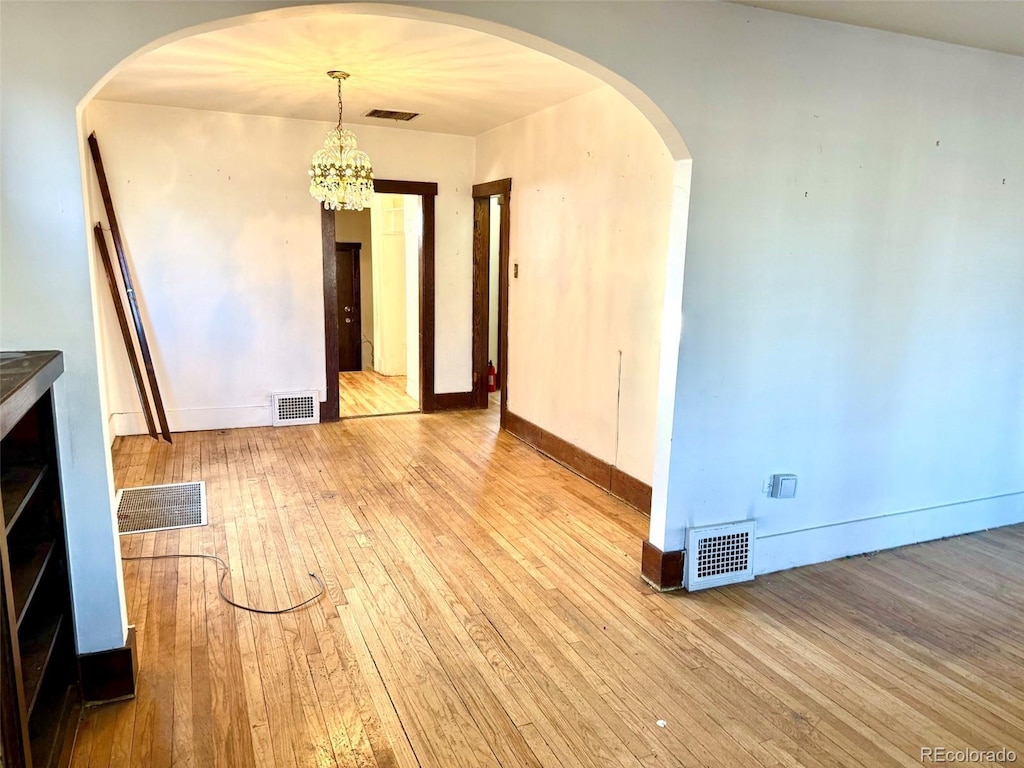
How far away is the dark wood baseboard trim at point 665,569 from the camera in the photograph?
10.7 ft

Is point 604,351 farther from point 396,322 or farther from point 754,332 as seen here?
point 396,322

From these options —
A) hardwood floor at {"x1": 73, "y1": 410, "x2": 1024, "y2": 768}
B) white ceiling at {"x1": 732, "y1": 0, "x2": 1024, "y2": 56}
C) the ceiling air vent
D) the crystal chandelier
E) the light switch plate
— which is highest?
the ceiling air vent

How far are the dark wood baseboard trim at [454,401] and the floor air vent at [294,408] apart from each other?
1182 millimetres

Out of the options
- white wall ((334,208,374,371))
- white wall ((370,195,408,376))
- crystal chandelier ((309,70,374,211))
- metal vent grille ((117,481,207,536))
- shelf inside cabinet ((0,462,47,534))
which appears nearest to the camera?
shelf inside cabinet ((0,462,47,534))

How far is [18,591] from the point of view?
1.89m

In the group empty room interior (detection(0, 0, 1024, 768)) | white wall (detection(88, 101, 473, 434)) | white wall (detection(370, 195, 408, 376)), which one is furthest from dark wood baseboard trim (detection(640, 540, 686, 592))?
white wall (detection(370, 195, 408, 376))

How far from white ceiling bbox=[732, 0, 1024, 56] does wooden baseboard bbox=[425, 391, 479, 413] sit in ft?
15.3

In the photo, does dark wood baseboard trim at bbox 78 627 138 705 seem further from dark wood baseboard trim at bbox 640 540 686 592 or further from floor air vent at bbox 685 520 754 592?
floor air vent at bbox 685 520 754 592

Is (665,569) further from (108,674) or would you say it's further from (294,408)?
(294,408)

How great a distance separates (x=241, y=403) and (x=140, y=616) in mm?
3262

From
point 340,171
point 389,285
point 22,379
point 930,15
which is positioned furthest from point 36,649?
point 389,285

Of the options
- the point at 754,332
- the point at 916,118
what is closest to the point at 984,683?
the point at 754,332

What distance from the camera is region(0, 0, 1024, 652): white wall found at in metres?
2.18

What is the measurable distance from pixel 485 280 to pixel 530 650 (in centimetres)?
460
